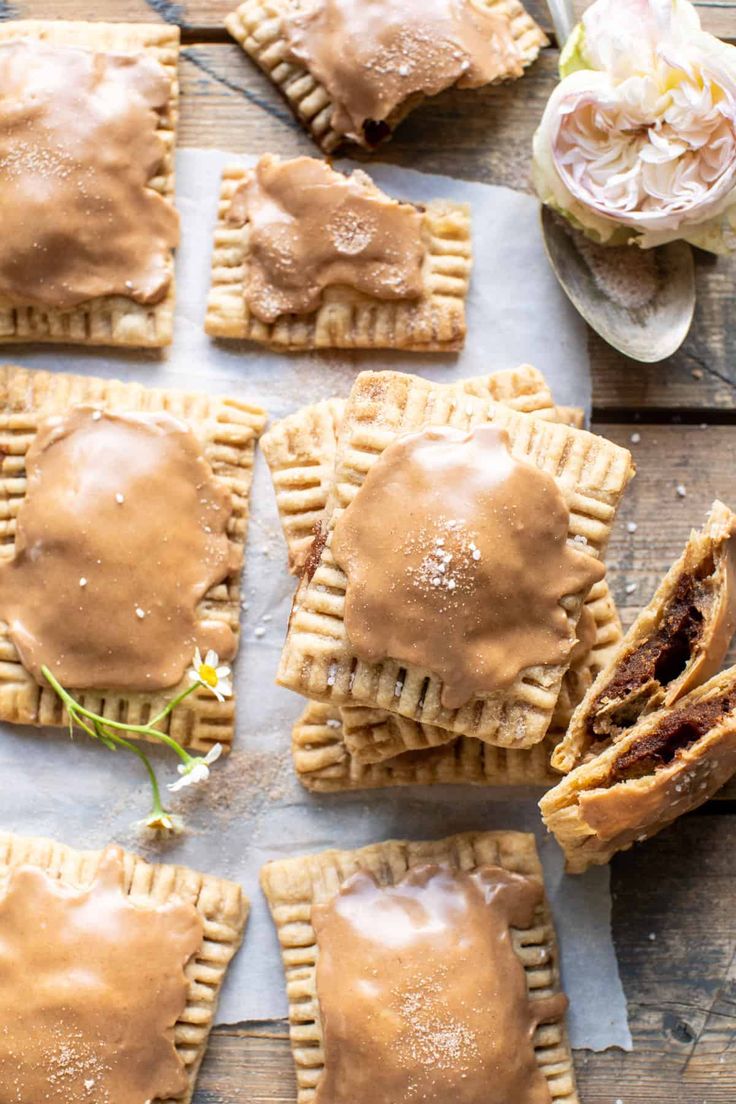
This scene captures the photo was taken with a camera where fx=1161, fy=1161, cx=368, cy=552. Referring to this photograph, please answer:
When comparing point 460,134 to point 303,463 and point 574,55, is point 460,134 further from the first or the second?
point 303,463

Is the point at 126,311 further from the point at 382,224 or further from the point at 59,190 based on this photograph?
the point at 382,224

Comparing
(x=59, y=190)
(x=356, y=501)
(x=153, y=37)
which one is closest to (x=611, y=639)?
(x=356, y=501)

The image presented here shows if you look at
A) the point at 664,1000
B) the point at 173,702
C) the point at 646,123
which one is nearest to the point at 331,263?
the point at 646,123

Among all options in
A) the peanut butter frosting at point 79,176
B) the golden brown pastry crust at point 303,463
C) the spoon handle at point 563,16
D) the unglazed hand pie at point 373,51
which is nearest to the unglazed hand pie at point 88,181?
the peanut butter frosting at point 79,176

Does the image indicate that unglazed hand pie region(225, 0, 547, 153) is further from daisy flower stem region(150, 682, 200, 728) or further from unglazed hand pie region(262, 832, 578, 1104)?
unglazed hand pie region(262, 832, 578, 1104)

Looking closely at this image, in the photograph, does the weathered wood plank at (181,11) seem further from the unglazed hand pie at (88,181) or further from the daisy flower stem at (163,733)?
the daisy flower stem at (163,733)

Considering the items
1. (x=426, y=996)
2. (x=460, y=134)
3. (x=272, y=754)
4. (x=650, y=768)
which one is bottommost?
(x=426, y=996)
